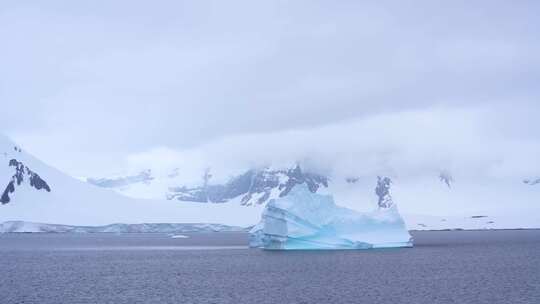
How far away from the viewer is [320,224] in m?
75.7

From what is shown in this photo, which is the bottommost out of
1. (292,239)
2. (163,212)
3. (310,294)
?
(310,294)

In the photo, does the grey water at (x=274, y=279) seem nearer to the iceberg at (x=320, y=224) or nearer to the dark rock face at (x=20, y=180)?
the iceberg at (x=320, y=224)

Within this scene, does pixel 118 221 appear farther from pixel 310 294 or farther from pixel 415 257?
pixel 310 294

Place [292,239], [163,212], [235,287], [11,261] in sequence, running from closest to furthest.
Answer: [235,287] → [11,261] → [292,239] → [163,212]

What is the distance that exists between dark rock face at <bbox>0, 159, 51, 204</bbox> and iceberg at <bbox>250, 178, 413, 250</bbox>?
90.2m

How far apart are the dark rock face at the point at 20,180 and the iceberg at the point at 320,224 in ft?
296

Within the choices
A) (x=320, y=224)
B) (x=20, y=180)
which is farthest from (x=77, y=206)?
Answer: (x=320, y=224)

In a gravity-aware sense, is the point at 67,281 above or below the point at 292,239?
below

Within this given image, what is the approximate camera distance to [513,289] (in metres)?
44.2

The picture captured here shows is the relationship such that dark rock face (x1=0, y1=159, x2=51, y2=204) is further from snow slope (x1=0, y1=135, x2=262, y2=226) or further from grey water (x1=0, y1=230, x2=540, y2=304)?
grey water (x1=0, y1=230, x2=540, y2=304)

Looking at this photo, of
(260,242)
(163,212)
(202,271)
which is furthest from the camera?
(163,212)

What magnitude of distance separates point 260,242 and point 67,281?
45.8 meters

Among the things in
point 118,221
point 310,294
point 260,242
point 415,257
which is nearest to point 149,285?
point 310,294

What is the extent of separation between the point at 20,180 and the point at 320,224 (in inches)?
3977
